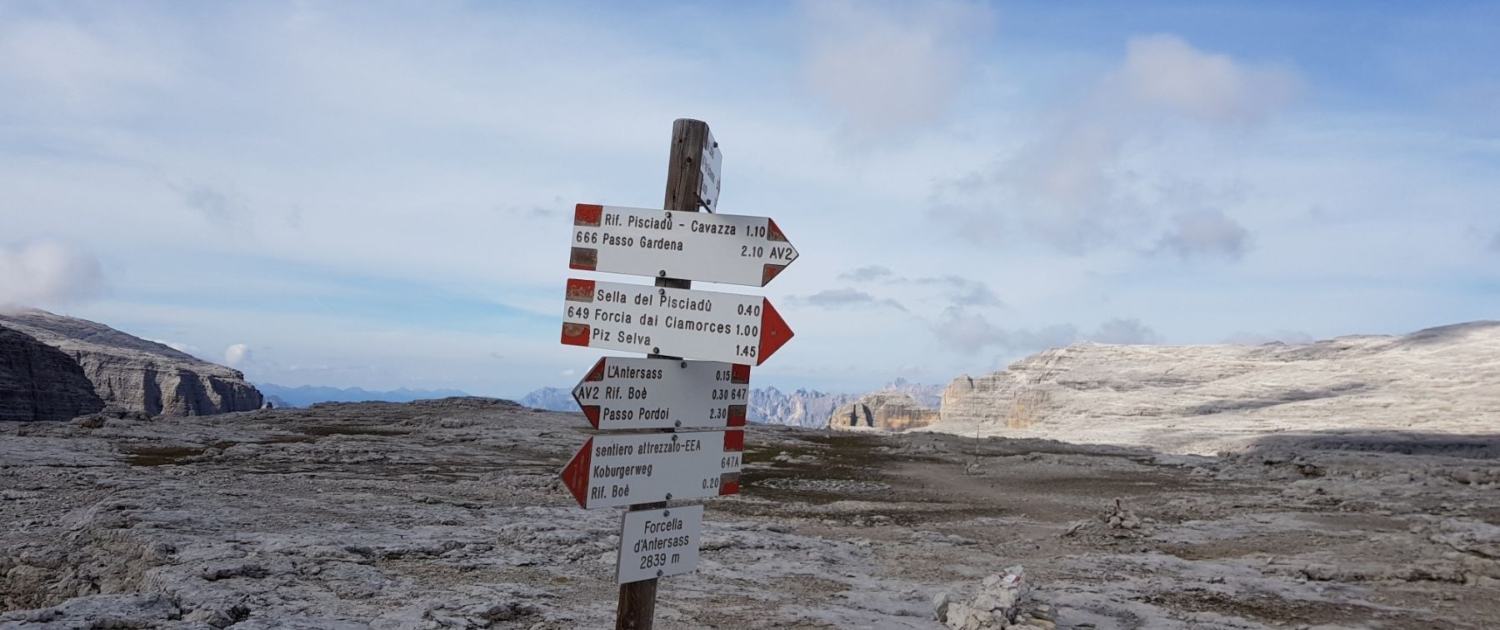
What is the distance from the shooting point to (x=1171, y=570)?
A: 12195 mm

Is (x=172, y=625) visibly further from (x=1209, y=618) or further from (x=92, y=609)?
(x=1209, y=618)

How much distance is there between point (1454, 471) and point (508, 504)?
26.6 metres

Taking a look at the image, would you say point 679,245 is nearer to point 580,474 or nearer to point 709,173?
point 709,173

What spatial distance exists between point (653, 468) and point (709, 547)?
7259 millimetres

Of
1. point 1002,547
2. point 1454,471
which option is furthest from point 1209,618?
point 1454,471

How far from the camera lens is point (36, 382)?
85.9 metres

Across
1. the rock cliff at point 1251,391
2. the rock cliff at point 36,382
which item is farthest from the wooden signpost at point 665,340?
the rock cliff at point 36,382

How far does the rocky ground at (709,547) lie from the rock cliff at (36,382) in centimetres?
7348

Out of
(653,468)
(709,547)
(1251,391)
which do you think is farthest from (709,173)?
(1251,391)

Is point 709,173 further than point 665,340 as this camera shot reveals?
Yes

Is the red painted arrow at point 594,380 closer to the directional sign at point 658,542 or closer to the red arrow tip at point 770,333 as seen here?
the directional sign at point 658,542

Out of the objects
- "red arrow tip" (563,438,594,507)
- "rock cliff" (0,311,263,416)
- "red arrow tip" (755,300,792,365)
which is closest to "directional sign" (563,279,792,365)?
"red arrow tip" (755,300,792,365)

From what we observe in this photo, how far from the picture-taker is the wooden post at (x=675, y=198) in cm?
577

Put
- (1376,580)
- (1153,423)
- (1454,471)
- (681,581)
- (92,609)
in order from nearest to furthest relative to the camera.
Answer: (92,609) < (681,581) < (1376,580) < (1454,471) < (1153,423)
